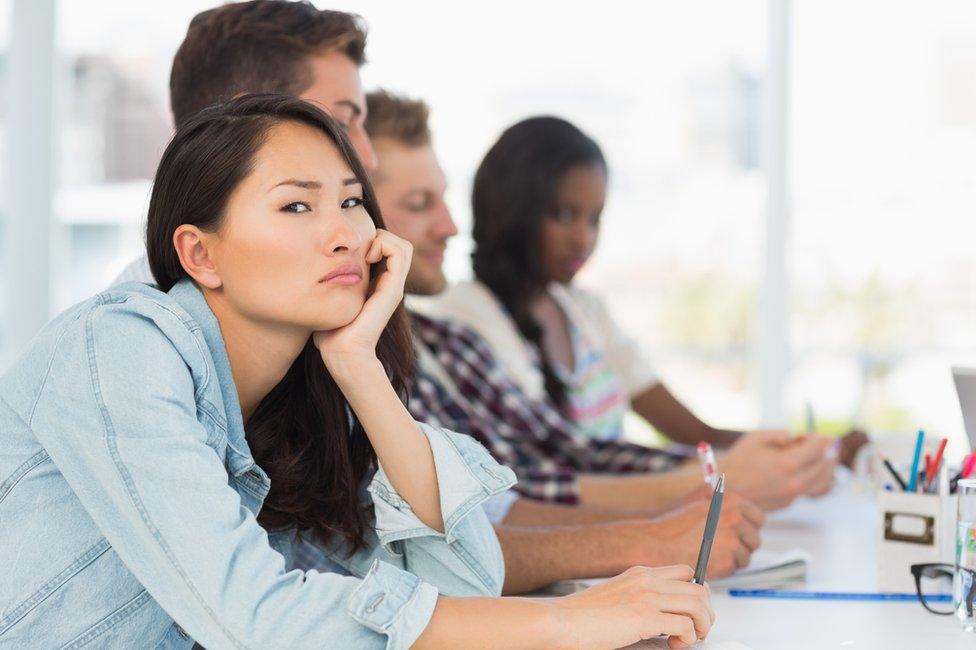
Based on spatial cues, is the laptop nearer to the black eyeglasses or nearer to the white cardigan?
the black eyeglasses

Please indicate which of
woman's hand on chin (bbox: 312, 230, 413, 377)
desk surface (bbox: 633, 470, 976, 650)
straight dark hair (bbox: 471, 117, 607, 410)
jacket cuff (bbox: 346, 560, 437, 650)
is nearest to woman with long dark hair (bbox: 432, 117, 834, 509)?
straight dark hair (bbox: 471, 117, 607, 410)

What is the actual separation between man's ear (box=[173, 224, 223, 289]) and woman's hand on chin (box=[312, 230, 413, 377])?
0.12 meters

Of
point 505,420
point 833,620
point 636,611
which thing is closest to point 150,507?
point 636,611

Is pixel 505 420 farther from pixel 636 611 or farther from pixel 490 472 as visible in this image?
pixel 636 611

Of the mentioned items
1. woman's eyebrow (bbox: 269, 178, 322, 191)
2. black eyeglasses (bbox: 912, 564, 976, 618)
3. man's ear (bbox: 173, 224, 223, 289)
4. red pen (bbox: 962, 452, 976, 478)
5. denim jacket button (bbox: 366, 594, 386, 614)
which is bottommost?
black eyeglasses (bbox: 912, 564, 976, 618)

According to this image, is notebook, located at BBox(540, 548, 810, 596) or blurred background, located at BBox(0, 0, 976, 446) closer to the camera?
notebook, located at BBox(540, 548, 810, 596)

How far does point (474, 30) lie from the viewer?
3895 mm

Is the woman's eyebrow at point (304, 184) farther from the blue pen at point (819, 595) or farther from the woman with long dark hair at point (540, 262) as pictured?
the woman with long dark hair at point (540, 262)

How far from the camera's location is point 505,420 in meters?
2.16

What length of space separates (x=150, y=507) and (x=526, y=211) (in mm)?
1611

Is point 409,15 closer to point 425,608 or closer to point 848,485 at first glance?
point 848,485

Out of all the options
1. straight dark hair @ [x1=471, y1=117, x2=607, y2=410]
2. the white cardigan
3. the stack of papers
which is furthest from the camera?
straight dark hair @ [x1=471, y1=117, x2=607, y2=410]

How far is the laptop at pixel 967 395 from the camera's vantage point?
1.39 m

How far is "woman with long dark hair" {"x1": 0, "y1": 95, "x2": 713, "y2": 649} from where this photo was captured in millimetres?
981
